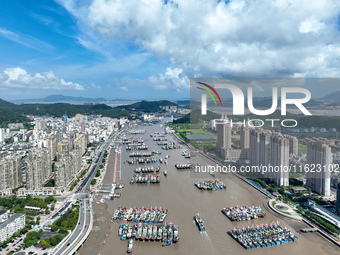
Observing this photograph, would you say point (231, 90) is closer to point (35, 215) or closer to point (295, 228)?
point (295, 228)

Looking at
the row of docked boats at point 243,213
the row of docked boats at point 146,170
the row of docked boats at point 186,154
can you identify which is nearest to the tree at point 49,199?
the row of docked boats at point 146,170

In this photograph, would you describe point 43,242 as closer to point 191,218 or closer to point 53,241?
point 53,241

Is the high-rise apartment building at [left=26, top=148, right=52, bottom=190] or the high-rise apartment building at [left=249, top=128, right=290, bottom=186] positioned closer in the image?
the high-rise apartment building at [left=249, top=128, right=290, bottom=186]

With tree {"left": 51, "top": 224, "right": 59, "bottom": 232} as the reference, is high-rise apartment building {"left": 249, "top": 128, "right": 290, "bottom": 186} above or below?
above

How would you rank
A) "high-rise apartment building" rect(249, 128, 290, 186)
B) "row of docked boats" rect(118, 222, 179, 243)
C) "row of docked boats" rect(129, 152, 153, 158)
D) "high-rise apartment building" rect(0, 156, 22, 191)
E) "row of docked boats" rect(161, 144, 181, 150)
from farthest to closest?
"row of docked boats" rect(161, 144, 181, 150), "row of docked boats" rect(129, 152, 153, 158), "high-rise apartment building" rect(0, 156, 22, 191), "high-rise apartment building" rect(249, 128, 290, 186), "row of docked boats" rect(118, 222, 179, 243)

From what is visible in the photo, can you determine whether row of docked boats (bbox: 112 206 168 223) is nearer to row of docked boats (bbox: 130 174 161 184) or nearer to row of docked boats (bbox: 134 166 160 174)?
row of docked boats (bbox: 130 174 161 184)

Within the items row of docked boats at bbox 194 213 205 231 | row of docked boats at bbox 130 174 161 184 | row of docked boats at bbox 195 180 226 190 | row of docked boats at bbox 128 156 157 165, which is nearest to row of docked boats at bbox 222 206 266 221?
row of docked boats at bbox 194 213 205 231
